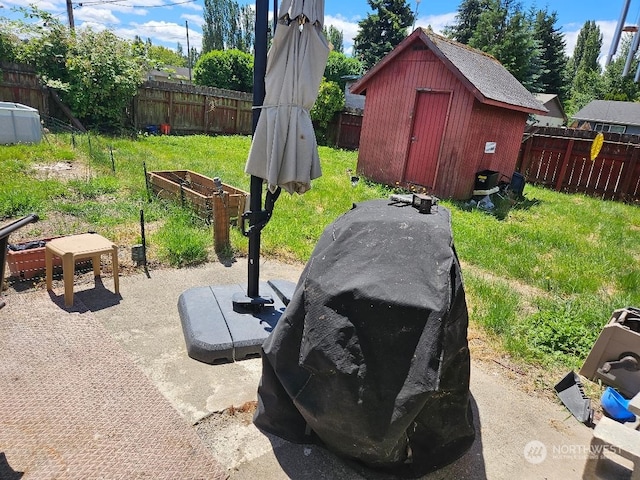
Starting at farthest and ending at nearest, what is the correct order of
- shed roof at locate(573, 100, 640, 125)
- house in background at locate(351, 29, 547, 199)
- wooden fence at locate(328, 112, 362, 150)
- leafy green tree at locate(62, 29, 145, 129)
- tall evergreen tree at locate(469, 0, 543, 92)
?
1. shed roof at locate(573, 100, 640, 125)
2. tall evergreen tree at locate(469, 0, 543, 92)
3. wooden fence at locate(328, 112, 362, 150)
4. leafy green tree at locate(62, 29, 145, 129)
5. house in background at locate(351, 29, 547, 199)

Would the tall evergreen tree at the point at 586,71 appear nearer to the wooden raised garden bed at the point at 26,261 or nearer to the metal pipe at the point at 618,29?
the metal pipe at the point at 618,29

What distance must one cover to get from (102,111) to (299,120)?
536 inches

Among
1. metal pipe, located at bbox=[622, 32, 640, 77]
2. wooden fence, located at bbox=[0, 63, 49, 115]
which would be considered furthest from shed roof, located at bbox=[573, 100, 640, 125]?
wooden fence, located at bbox=[0, 63, 49, 115]

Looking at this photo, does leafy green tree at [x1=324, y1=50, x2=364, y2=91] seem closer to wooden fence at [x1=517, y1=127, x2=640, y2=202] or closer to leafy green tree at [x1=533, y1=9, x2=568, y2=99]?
leafy green tree at [x1=533, y1=9, x2=568, y2=99]

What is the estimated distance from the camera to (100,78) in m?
13.1

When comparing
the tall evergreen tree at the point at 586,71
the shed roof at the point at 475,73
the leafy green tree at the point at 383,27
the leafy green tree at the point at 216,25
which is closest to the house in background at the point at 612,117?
the tall evergreen tree at the point at 586,71

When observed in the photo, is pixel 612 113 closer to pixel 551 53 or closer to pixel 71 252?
pixel 551 53

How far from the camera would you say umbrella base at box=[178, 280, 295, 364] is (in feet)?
9.79

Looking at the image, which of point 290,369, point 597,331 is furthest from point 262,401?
point 597,331

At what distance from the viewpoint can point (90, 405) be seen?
2.42m

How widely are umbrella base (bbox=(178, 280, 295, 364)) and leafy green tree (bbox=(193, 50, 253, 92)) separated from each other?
23.6m

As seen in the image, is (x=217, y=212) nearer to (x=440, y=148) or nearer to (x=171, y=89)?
(x=440, y=148)

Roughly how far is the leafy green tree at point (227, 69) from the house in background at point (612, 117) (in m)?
29.7

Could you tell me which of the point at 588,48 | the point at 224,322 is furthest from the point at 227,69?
the point at 588,48
